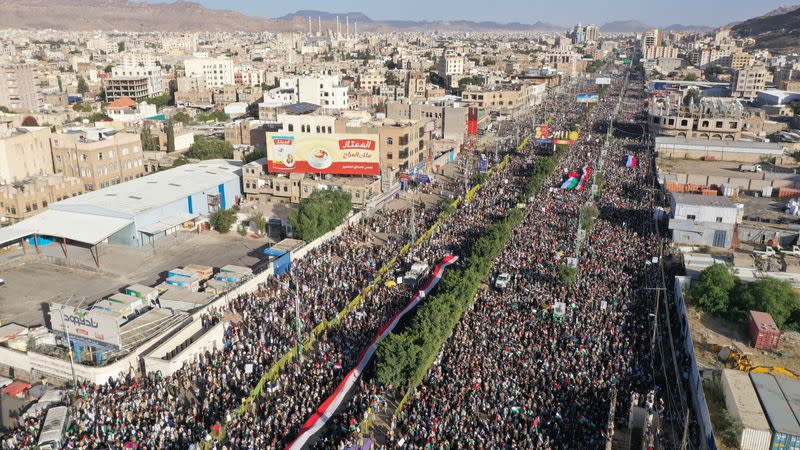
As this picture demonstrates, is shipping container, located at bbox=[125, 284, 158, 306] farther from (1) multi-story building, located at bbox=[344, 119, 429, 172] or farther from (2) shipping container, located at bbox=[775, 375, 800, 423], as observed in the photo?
(1) multi-story building, located at bbox=[344, 119, 429, 172]

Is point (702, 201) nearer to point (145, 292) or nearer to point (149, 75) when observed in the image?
point (145, 292)

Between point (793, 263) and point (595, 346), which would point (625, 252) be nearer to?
point (793, 263)

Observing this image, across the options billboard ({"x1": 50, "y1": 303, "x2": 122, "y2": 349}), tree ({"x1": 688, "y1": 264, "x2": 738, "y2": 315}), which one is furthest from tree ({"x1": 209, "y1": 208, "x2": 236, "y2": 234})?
tree ({"x1": 688, "y1": 264, "x2": 738, "y2": 315})

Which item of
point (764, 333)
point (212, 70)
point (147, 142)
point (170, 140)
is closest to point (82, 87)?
point (212, 70)

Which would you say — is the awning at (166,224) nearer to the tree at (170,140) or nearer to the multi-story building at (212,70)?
the tree at (170,140)

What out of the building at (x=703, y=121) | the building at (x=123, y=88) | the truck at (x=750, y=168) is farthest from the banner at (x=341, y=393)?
the building at (x=123, y=88)

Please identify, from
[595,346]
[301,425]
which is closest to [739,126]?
[595,346]
